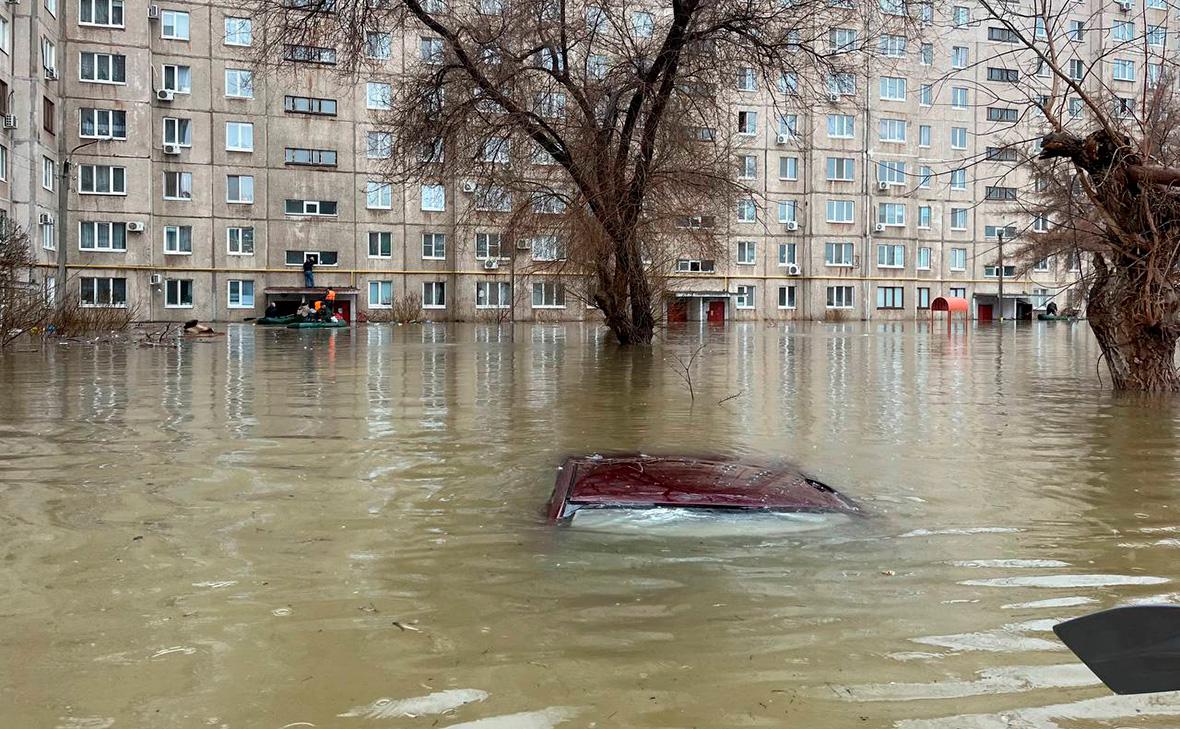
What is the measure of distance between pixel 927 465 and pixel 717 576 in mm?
3769

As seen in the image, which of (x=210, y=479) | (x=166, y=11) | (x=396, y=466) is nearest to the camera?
(x=210, y=479)

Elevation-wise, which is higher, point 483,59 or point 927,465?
point 483,59

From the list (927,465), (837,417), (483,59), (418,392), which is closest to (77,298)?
(483,59)

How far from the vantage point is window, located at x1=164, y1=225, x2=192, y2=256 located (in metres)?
52.4

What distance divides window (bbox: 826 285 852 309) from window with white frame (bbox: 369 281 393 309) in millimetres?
27183

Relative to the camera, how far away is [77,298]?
28.2m

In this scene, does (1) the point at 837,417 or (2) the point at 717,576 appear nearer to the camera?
(2) the point at 717,576

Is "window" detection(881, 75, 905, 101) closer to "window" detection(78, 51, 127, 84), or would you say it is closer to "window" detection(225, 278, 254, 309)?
"window" detection(225, 278, 254, 309)

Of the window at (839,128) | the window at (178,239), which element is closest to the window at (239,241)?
the window at (178,239)

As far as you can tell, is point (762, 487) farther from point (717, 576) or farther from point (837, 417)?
point (837, 417)

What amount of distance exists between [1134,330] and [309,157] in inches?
1878

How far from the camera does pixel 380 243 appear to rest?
56.5 m

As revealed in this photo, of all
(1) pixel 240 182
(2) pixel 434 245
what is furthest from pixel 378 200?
(1) pixel 240 182

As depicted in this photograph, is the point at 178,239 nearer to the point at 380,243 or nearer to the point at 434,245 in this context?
the point at 380,243
